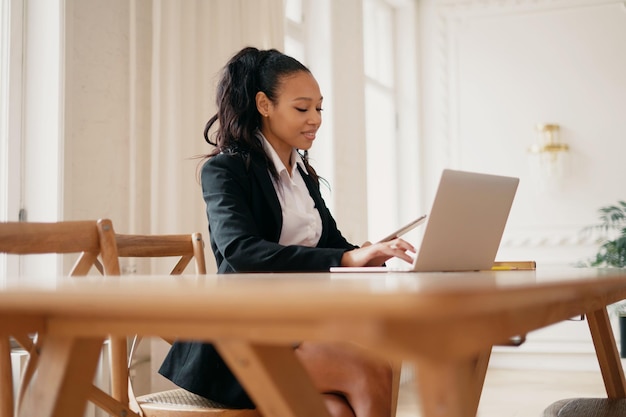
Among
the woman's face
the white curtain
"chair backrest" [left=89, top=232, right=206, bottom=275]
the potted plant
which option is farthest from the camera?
the potted plant

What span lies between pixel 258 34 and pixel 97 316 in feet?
9.83

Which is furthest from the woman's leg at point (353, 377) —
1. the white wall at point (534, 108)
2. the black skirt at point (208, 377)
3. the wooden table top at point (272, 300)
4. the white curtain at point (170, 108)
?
the white wall at point (534, 108)

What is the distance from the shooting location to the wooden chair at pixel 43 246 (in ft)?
4.31

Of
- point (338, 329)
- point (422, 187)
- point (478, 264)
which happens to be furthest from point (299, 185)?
point (422, 187)

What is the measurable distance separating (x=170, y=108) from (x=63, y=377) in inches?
92.1

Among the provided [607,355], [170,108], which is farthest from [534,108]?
[607,355]

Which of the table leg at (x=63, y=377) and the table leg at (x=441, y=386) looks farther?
the table leg at (x=63, y=377)

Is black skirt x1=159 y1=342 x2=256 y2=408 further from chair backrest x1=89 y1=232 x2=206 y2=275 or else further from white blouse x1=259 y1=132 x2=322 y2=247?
white blouse x1=259 y1=132 x2=322 y2=247

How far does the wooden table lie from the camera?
1.82 ft

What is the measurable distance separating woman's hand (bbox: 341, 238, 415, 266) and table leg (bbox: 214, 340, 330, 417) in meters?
0.70

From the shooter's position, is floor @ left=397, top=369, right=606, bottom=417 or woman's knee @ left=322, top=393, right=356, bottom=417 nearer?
woman's knee @ left=322, top=393, right=356, bottom=417

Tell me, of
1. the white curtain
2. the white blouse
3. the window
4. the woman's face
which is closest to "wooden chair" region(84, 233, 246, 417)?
the white blouse

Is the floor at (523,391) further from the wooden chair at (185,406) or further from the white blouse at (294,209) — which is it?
the wooden chair at (185,406)

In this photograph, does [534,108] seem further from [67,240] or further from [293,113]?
[67,240]
